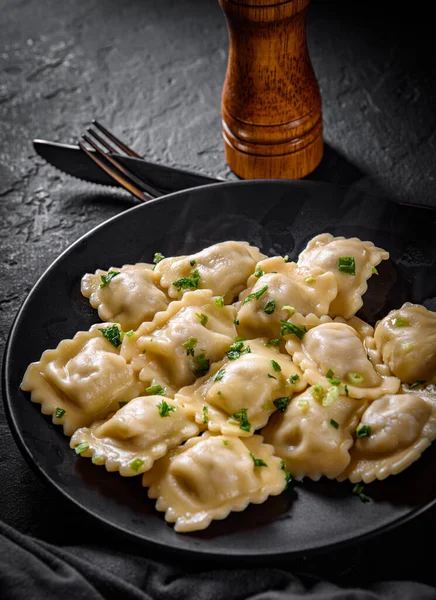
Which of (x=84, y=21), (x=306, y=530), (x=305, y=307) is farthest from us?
(x=84, y=21)

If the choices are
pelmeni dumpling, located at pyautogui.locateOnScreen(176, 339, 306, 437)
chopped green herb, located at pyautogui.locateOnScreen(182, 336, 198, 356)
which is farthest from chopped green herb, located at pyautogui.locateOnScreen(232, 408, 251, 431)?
chopped green herb, located at pyautogui.locateOnScreen(182, 336, 198, 356)

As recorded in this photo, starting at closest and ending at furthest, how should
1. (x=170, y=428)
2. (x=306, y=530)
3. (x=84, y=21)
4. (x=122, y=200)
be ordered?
(x=306, y=530), (x=170, y=428), (x=122, y=200), (x=84, y=21)

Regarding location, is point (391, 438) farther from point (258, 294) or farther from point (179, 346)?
point (179, 346)

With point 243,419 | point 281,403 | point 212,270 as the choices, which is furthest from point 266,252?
point 243,419

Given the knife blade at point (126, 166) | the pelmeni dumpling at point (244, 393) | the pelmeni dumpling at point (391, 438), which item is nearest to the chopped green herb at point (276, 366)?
the pelmeni dumpling at point (244, 393)

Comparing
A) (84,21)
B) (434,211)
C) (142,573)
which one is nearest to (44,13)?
(84,21)

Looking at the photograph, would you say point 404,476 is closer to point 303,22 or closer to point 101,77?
point 303,22
